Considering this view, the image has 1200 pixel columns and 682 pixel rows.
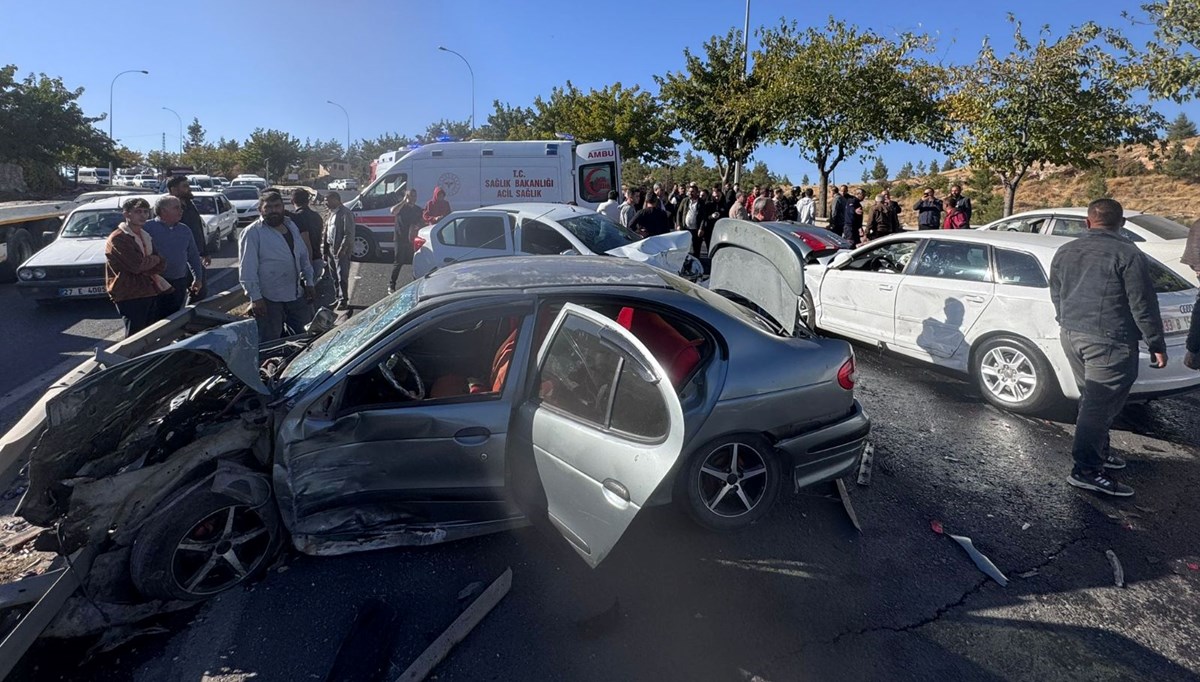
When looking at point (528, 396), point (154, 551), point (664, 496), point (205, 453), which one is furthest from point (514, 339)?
point (154, 551)

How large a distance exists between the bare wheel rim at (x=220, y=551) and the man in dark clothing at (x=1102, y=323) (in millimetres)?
4921

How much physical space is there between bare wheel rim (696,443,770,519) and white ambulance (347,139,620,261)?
36.7ft

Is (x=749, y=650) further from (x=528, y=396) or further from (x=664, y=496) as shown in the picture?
(x=528, y=396)

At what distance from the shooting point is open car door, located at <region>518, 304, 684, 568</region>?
263 centimetres

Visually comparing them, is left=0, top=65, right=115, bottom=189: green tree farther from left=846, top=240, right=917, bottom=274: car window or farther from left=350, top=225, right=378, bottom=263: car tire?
left=846, top=240, right=917, bottom=274: car window

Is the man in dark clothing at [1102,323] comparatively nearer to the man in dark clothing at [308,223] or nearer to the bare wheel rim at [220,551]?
the bare wheel rim at [220,551]

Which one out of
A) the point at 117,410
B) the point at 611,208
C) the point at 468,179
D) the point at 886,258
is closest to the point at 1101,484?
the point at 886,258

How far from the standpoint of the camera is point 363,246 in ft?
45.4

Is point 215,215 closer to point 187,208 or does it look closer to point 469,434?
point 187,208

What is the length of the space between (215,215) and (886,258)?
49.2ft

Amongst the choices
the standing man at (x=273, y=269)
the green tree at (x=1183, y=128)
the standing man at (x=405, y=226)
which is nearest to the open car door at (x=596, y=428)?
the standing man at (x=273, y=269)

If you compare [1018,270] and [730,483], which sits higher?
[1018,270]

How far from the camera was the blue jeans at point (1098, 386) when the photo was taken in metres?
3.98

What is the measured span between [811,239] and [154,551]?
433 inches
